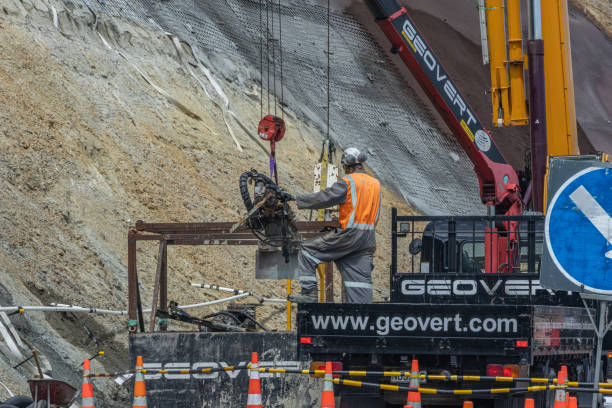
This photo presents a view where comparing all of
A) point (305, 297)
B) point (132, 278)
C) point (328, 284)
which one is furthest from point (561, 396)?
point (132, 278)

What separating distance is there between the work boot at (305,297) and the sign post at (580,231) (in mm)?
3457

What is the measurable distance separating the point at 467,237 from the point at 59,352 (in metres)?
5.29

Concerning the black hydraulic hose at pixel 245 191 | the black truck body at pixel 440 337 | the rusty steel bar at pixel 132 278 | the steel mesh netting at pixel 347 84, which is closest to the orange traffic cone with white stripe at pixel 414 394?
the black truck body at pixel 440 337

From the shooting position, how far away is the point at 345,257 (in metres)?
10.6

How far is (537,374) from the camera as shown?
9.66m

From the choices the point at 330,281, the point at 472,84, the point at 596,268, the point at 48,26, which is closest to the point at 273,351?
the point at 330,281

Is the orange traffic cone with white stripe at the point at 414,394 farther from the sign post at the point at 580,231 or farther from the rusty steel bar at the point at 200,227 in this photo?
the rusty steel bar at the point at 200,227

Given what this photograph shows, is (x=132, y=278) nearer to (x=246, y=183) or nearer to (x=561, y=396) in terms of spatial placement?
(x=246, y=183)

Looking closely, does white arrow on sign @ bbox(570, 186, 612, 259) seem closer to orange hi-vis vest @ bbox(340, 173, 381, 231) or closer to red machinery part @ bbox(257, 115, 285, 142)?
orange hi-vis vest @ bbox(340, 173, 381, 231)

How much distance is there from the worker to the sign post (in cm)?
355

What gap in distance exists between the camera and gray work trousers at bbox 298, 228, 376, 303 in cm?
1038

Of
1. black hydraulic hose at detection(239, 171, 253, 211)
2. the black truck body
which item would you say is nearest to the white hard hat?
black hydraulic hose at detection(239, 171, 253, 211)

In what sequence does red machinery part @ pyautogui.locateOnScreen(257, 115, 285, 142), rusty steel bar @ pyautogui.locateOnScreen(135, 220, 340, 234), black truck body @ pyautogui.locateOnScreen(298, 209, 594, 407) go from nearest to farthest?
1. black truck body @ pyautogui.locateOnScreen(298, 209, 594, 407)
2. rusty steel bar @ pyautogui.locateOnScreen(135, 220, 340, 234)
3. red machinery part @ pyautogui.locateOnScreen(257, 115, 285, 142)

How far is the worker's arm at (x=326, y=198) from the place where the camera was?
10.4 meters
